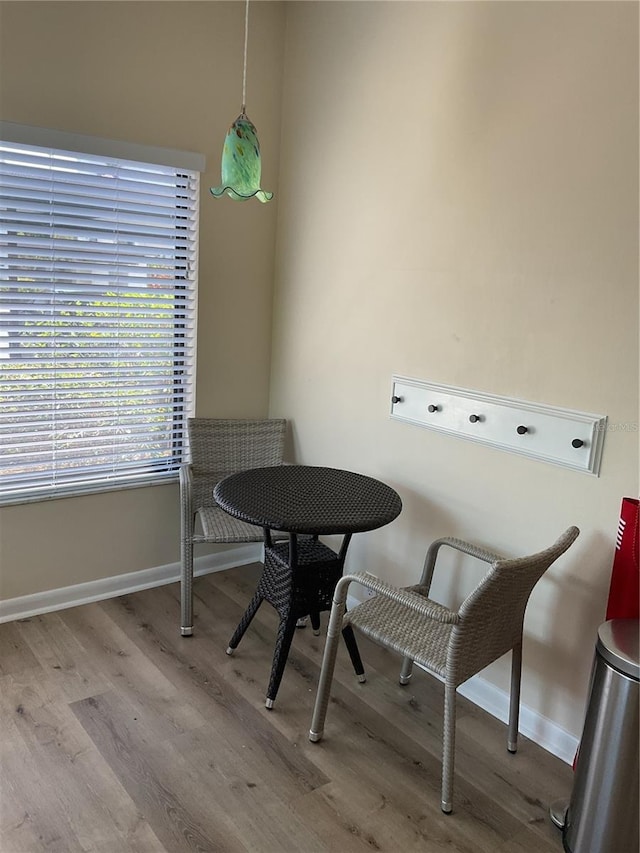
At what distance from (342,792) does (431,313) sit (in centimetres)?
162

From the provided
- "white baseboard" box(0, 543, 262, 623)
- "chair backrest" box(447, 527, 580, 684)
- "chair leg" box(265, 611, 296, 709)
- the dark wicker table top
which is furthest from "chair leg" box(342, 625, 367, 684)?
"white baseboard" box(0, 543, 262, 623)

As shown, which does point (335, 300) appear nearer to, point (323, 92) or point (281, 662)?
point (323, 92)

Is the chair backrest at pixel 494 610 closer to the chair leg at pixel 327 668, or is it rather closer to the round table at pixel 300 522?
the chair leg at pixel 327 668

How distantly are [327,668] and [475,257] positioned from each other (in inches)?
57.1

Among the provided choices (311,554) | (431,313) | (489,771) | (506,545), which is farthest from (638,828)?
(431,313)

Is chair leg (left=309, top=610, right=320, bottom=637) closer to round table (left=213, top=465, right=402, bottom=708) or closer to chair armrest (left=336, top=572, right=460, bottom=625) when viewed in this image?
round table (left=213, top=465, right=402, bottom=708)

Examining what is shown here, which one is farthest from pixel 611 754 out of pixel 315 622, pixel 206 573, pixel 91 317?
pixel 91 317

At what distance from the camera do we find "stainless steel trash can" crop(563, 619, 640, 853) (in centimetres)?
158

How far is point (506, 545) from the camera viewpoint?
2.25 m

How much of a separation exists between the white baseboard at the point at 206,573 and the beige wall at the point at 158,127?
0.05m

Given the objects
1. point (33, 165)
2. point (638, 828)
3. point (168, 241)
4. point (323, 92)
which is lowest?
point (638, 828)

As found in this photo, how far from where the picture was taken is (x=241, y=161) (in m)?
2.07

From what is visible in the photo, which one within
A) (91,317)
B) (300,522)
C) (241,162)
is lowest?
(300,522)

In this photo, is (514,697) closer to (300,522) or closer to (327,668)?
(327,668)
